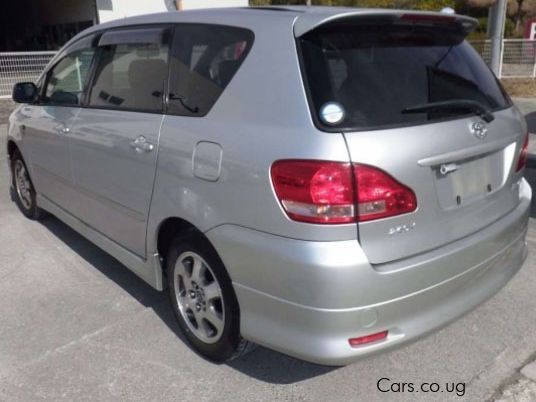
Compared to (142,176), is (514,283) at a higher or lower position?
lower

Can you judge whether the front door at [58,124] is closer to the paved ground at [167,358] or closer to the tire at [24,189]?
the tire at [24,189]

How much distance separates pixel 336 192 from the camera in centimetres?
211

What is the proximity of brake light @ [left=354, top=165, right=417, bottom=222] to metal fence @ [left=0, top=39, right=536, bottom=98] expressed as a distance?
11.5 meters

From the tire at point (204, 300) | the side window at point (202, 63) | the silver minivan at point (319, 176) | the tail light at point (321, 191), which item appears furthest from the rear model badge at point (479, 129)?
the tire at point (204, 300)

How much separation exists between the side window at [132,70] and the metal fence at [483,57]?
10567 millimetres

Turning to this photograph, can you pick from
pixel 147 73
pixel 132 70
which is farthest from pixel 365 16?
pixel 132 70

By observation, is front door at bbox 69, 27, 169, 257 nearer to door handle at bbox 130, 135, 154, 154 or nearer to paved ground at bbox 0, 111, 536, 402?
door handle at bbox 130, 135, 154, 154

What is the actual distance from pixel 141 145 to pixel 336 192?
1292mm

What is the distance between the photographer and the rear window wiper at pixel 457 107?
229 centimetres

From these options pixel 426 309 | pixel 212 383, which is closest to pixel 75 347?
pixel 212 383

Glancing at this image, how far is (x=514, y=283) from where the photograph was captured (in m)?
3.63

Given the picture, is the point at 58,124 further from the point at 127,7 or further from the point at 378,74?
the point at 127,7

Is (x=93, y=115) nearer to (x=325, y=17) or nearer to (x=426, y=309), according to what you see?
(x=325, y=17)

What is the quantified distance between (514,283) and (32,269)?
11.6ft
